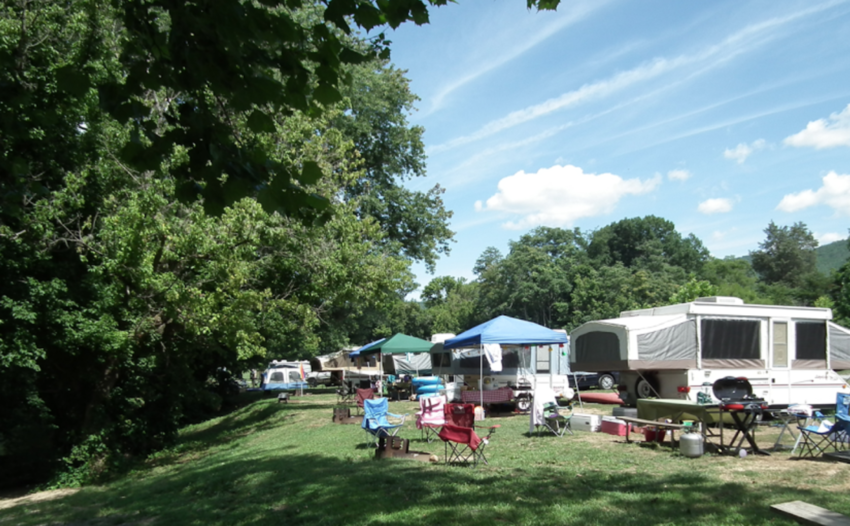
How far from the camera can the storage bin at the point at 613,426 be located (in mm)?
10522

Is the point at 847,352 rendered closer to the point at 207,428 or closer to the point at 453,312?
the point at 207,428

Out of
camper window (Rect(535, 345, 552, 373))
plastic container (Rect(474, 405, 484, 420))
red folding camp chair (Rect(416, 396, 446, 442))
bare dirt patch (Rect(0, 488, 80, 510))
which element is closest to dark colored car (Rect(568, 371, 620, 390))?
camper window (Rect(535, 345, 552, 373))

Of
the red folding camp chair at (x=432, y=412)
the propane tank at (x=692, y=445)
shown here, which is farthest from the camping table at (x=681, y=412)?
the red folding camp chair at (x=432, y=412)

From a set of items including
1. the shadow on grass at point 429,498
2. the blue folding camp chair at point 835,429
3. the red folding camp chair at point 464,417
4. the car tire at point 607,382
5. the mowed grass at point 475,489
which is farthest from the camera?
the car tire at point 607,382

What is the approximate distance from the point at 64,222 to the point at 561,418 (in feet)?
33.8

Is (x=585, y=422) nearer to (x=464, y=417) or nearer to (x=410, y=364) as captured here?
(x=464, y=417)

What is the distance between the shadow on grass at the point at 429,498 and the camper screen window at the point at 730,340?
7463 mm

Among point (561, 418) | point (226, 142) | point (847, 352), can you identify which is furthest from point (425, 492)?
point (847, 352)

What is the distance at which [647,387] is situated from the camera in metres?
13.9

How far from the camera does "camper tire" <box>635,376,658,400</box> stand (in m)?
13.7

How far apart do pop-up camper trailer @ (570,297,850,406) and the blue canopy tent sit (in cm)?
105

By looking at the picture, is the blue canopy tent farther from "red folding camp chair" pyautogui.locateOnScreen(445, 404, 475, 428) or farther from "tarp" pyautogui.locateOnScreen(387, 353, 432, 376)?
"tarp" pyautogui.locateOnScreen(387, 353, 432, 376)

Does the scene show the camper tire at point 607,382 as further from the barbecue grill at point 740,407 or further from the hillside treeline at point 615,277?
the barbecue grill at point 740,407

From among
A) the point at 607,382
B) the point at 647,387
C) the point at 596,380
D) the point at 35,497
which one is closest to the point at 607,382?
the point at 607,382
